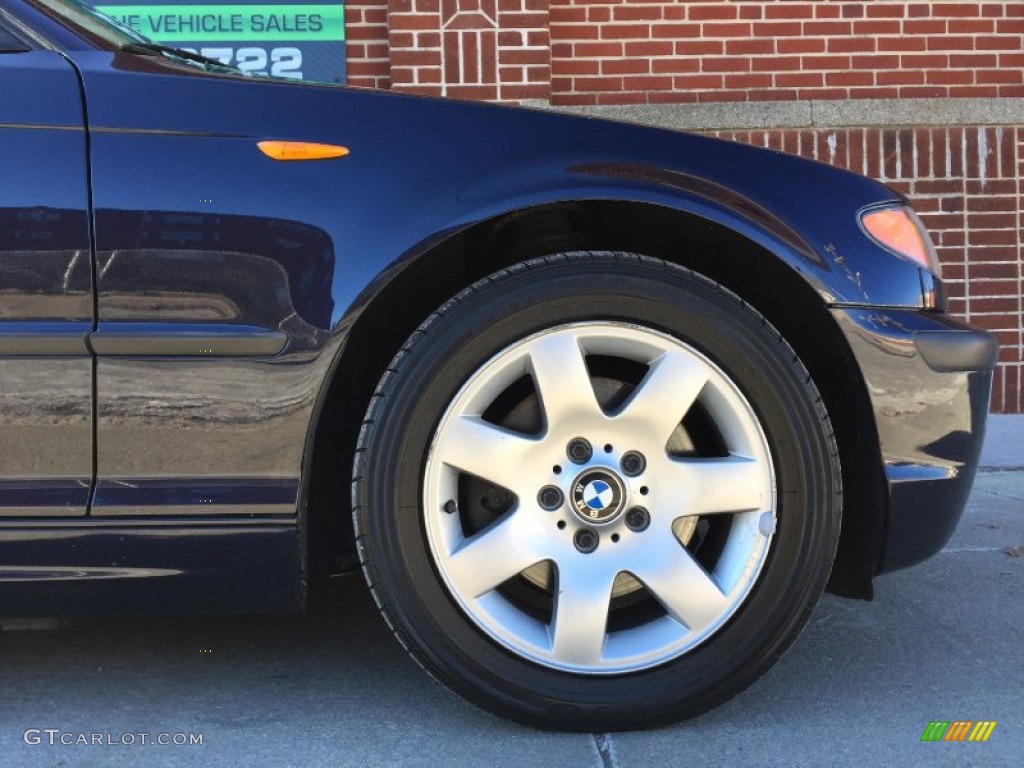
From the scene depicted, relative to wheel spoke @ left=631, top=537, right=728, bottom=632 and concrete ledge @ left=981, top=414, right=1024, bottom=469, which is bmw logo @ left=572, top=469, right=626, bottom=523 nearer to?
wheel spoke @ left=631, top=537, right=728, bottom=632

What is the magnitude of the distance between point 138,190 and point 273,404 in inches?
17.8

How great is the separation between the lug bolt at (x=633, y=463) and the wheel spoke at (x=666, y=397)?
4cm

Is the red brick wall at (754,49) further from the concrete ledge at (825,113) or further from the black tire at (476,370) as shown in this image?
Answer: the black tire at (476,370)

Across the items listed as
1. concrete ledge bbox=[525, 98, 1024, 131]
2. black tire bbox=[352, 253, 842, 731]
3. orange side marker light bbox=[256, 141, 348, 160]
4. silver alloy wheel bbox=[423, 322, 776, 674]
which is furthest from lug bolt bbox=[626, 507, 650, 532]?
concrete ledge bbox=[525, 98, 1024, 131]

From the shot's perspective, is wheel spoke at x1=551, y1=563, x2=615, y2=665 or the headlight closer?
wheel spoke at x1=551, y1=563, x2=615, y2=665

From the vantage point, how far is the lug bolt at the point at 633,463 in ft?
7.07

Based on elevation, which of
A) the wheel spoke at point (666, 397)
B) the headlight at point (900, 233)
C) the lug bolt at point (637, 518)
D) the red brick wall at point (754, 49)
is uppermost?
the red brick wall at point (754, 49)

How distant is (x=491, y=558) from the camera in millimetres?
2131

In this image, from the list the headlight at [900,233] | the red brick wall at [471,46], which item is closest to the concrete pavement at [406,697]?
the headlight at [900,233]

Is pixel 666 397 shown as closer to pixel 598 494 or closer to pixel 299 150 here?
pixel 598 494

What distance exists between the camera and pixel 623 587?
2.28 meters

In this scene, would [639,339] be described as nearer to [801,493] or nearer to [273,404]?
[801,493]

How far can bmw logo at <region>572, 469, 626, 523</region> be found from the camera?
214 centimetres

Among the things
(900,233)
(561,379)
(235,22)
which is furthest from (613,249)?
(235,22)
